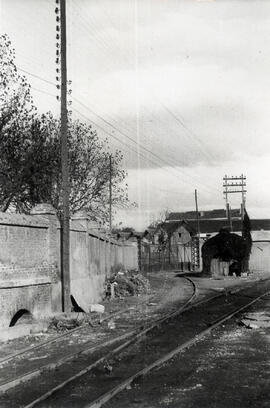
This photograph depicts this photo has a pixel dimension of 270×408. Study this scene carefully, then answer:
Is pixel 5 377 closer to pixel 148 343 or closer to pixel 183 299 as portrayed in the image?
pixel 148 343

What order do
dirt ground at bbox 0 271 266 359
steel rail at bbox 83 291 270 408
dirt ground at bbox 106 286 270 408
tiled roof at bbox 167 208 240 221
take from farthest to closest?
tiled roof at bbox 167 208 240 221 < dirt ground at bbox 0 271 266 359 < dirt ground at bbox 106 286 270 408 < steel rail at bbox 83 291 270 408

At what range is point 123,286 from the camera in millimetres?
24688

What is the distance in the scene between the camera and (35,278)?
1480 centimetres

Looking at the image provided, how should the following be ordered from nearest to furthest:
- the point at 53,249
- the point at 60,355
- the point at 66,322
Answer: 1. the point at 60,355
2. the point at 66,322
3. the point at 53,249

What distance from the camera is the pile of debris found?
2373cm

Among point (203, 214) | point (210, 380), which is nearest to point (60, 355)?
point (210, 380)

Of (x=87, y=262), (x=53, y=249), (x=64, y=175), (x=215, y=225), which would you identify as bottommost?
(x=87, y=262)

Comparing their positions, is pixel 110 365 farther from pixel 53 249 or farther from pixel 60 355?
pixel 53 249

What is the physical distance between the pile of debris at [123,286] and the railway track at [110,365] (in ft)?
25.5

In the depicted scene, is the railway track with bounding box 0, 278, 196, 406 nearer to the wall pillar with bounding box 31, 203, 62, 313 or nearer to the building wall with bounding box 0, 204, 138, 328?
the building wall with bounding box 0, 204, 138, 328

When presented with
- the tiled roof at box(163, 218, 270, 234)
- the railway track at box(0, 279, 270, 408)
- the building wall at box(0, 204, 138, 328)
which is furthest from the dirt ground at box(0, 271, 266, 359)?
the tiled roof at box(163, 218, 270, 234)

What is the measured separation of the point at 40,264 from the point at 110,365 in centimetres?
651

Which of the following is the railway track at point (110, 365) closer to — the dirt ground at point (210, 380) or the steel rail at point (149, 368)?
the steel rail at point (149, 368)

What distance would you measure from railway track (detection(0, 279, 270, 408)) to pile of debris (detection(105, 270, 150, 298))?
25.5 ft
